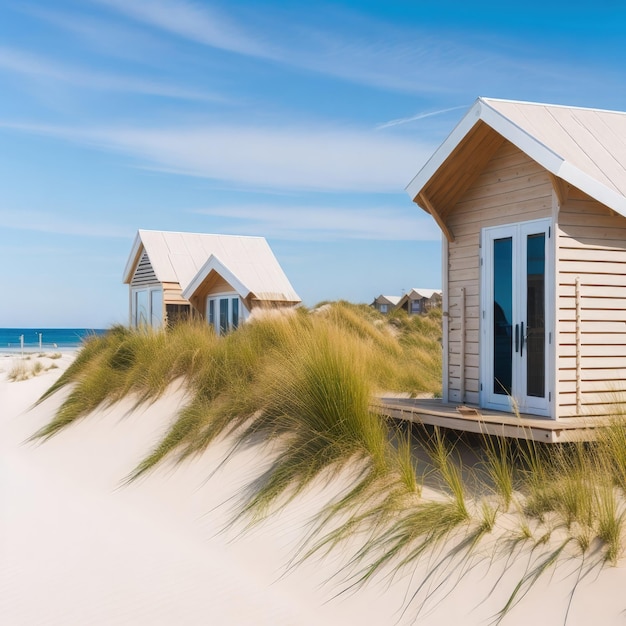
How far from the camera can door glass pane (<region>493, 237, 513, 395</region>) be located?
843 cm

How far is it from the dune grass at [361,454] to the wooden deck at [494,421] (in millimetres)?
200

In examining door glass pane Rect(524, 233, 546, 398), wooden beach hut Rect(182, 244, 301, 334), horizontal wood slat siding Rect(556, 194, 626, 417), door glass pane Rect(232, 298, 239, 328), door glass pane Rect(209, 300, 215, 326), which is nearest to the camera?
horizontal wood slat siding Rect(556, 194, 626, 417)

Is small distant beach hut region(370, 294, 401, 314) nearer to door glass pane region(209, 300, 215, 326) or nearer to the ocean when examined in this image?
the ocean

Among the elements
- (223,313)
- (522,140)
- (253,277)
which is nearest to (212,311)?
(223,313)

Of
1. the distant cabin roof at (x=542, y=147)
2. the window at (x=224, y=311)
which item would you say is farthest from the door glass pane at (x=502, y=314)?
the window at (x=224, y=311)

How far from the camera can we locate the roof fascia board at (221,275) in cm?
1900

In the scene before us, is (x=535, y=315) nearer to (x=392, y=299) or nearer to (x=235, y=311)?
(x=235, y=311)

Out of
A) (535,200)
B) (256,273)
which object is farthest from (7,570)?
(256,273)

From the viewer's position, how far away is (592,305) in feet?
25.2

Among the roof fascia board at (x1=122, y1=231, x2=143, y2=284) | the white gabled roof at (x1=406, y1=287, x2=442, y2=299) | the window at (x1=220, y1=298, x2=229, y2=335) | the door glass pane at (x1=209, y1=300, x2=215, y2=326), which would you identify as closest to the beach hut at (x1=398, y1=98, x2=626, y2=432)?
the window at (x1=220, y1=298, x2=229, y2=335)

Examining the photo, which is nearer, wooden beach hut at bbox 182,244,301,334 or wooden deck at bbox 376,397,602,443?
wooden deck at bbox 376,397,602,443

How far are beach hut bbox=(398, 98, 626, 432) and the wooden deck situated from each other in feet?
0.15

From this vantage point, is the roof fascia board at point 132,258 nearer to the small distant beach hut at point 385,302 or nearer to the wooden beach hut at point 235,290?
the wooden beach hut at point 235,290

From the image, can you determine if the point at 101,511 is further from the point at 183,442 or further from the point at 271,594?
the point at 271,594
